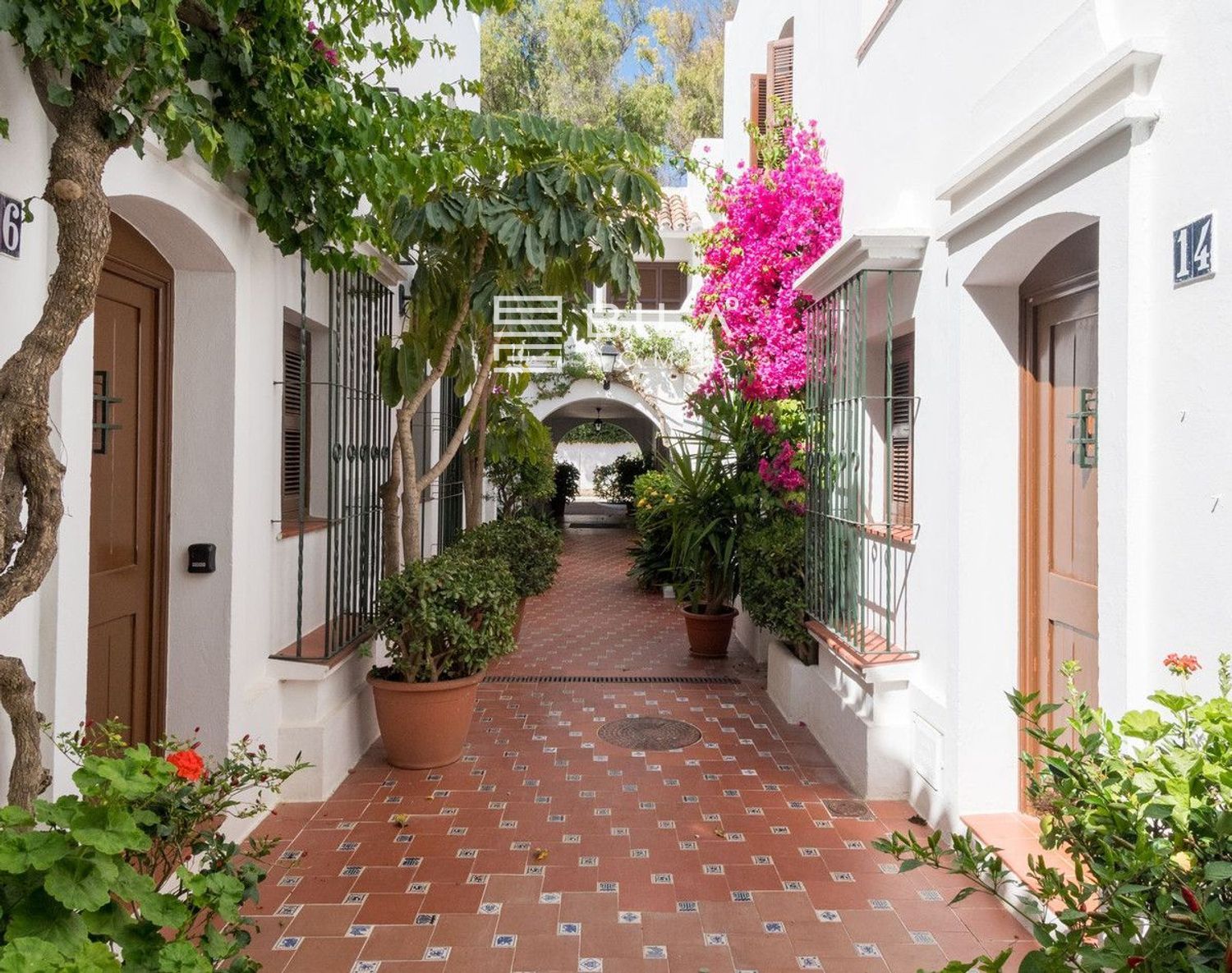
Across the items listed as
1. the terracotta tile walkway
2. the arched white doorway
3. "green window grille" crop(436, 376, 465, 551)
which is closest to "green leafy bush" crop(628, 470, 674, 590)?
"green window grille" crop(436, 376, 465, 551)

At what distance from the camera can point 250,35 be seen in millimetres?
3123

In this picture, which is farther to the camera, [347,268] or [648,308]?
[648,308]

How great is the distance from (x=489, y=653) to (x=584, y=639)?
13.1ft

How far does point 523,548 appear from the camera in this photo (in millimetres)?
8492

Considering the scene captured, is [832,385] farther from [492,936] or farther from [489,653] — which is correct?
Answer: [492,936]

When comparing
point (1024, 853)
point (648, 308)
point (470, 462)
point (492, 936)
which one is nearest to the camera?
point (492, 936)

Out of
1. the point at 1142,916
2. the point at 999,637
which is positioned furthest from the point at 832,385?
the point at 1142,916

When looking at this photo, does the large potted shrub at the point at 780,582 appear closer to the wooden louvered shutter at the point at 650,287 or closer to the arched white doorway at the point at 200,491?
the arched white doorway at the point at 200,491

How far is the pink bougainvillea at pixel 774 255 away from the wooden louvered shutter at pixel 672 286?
781cm

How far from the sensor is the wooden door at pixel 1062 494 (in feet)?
11.5

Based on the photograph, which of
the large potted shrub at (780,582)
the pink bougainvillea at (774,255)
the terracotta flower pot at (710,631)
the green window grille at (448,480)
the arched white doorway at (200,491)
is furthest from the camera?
the green window grille at (448,480)

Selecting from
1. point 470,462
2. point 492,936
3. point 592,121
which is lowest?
point 492,936

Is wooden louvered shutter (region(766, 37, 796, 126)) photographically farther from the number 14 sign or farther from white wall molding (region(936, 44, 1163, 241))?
the number 14 sign

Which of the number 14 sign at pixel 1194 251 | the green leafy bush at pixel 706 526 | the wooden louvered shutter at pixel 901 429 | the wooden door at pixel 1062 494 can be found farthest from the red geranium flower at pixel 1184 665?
the green leafy bush at pixel 706 526
